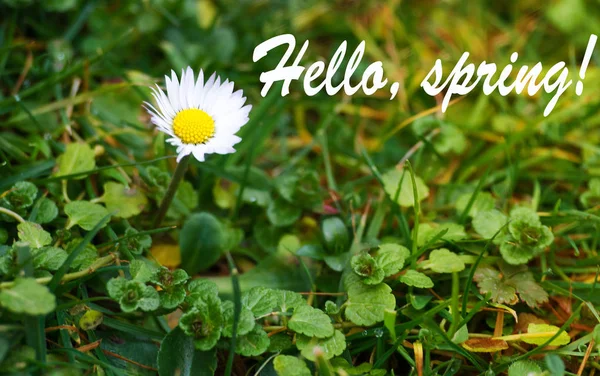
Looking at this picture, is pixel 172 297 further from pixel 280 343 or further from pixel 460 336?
pixel 460 336

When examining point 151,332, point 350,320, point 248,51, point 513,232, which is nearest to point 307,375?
point 350,320

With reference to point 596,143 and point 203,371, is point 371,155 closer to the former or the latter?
point 596,143

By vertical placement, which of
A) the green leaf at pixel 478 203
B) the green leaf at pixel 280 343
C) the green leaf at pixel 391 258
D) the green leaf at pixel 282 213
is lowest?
the green leaf at pixel 280 343

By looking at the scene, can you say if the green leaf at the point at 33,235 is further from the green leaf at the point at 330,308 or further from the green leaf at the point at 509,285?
the green leaf at the point at 509,285

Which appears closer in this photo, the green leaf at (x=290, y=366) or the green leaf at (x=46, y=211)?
the green leaf at (x=290, y=366)

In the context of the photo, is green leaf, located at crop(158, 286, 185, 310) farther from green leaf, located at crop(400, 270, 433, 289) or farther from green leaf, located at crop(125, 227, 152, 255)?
green leaf, located at crop(400, 270, 433, 289)

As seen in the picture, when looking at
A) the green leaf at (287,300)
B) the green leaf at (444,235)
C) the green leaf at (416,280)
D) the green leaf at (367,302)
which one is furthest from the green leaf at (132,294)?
the green leaf at (444,235)
